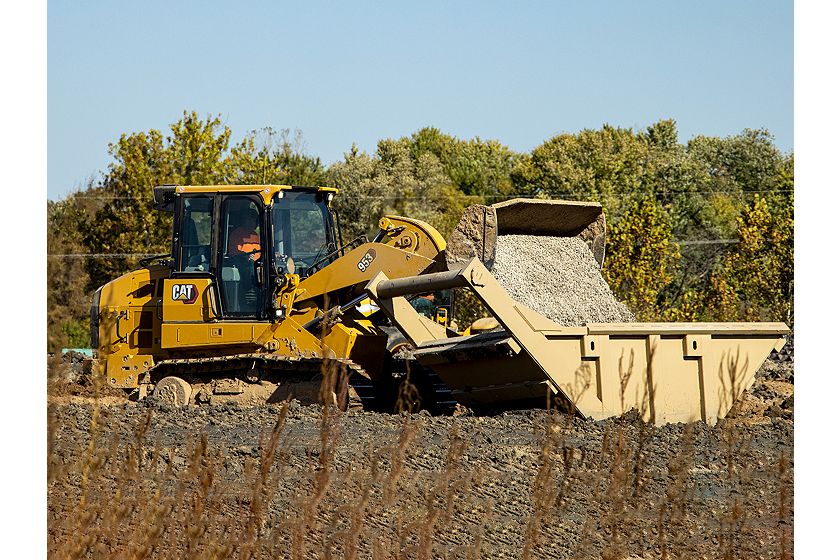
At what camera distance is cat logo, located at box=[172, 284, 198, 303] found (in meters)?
11.0

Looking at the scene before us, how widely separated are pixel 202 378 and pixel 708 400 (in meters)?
5.08

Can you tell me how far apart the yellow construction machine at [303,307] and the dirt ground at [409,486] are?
593mm

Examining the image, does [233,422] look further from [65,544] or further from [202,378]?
[65,544]

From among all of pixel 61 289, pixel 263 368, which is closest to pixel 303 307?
pixel 263 368

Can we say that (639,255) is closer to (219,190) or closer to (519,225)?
(519,225)

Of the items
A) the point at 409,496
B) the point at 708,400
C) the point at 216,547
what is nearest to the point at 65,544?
the point at 216,547

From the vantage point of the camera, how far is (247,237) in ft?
36.1

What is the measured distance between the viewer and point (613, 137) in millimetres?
43500

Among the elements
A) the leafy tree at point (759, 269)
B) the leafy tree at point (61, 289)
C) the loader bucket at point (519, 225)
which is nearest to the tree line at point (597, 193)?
the leafy tree at point (759, 269)

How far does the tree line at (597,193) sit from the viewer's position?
2212 centimetres

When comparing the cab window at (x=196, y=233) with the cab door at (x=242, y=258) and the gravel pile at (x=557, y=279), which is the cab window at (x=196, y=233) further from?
the gravel pile at (x=557, y=279)

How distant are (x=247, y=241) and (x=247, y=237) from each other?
0.04 meters

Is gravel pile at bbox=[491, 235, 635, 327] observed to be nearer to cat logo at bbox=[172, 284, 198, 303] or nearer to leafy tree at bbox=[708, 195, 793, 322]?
cat logo at bbox=[172, 284, 198, 303]

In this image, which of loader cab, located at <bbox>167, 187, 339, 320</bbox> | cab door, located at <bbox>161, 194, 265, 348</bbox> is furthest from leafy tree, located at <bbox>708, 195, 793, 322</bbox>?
cab door, located at <bbox>161, 194, 265, 348</bbox>
